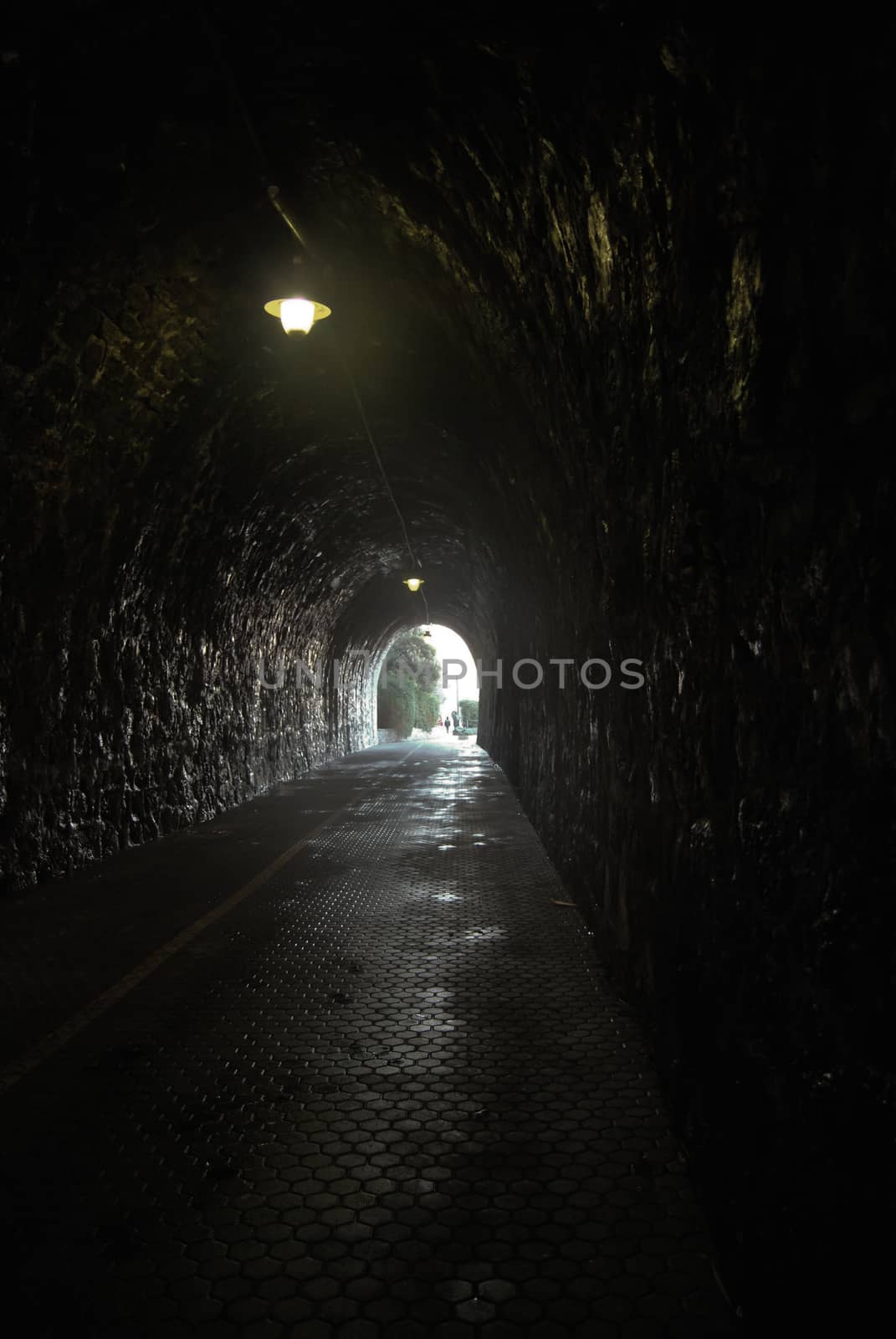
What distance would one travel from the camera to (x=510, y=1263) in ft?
8.97

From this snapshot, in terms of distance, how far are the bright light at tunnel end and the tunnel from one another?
120 millimetres

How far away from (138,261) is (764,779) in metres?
6.83

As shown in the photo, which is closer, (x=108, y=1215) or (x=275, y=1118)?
(x=108, y=1215)

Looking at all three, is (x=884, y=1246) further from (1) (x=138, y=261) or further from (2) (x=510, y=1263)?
(1) (x=138, y=261)

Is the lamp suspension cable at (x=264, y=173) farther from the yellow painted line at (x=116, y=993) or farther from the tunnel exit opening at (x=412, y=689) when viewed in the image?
the tunnel exit opening at (x=412, y=689)

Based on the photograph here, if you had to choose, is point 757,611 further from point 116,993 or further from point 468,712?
point 468,712

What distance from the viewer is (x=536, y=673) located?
11805 millimetres

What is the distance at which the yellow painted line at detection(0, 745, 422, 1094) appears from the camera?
4.22m

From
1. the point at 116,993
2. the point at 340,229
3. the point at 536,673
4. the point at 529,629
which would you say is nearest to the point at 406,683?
the point at 529,629

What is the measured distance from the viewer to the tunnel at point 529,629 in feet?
6.86

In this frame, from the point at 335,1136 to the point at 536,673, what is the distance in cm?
853

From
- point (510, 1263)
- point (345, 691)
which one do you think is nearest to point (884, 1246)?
point (510, 1263)

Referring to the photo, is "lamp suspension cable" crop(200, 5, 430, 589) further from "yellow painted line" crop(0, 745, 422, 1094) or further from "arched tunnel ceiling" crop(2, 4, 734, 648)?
"yellow painted line" crop(0, 745, 422, 1094)

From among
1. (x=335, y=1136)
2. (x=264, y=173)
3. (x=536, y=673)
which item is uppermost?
(x=264, y=173)
